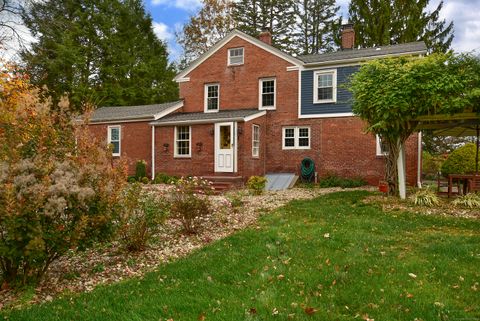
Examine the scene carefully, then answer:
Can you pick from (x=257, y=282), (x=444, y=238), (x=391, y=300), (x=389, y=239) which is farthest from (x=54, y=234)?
(x=444, y=238)

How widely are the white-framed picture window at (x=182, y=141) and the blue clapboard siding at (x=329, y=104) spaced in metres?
5.82

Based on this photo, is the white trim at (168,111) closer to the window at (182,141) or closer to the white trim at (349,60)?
the window at (182,141)

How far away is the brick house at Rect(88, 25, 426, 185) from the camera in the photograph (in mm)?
16797

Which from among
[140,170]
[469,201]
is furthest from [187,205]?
[140,170]

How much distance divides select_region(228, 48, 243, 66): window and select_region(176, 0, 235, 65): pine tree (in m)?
12.6

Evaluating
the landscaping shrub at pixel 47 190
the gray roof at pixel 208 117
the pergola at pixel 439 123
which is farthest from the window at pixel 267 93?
the landscaping shrub at pixel 47 190

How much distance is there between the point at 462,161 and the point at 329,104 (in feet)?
23.1

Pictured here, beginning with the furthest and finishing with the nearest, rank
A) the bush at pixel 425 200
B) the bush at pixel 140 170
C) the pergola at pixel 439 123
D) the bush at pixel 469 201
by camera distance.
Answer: the bush at pixel 140 170 → the pergola at pixel 439 123 → the bush at pixel 425 200 → the bush at pixel 469 201

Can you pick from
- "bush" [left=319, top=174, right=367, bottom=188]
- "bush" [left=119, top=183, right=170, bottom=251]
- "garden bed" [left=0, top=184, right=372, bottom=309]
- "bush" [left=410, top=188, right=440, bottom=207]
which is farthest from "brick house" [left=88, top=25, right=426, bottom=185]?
"bush" [left=119, top=183, right=170, bottom=251]

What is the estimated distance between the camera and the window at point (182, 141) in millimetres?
18266

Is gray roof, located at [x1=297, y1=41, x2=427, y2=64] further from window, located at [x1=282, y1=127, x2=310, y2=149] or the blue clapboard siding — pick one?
window, located at [x1=282, y1=127, x2=310, y2=149]

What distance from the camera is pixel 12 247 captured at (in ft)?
13.4

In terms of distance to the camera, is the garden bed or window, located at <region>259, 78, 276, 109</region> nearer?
the garden bed

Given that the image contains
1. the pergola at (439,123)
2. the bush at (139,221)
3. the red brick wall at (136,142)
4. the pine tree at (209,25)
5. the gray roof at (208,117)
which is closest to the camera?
the bush at (139,221)
